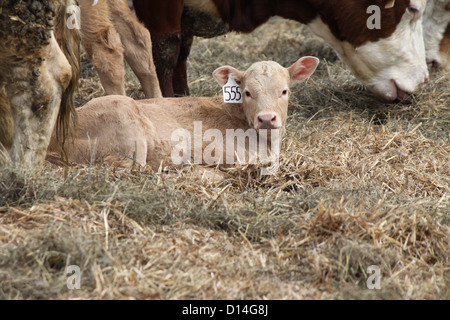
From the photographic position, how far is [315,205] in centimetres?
387

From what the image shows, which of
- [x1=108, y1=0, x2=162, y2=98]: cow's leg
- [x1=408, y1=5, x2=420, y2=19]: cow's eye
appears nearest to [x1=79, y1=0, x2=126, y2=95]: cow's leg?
[x1=108, y1=0, x2=162, y2=98]: cow's leg

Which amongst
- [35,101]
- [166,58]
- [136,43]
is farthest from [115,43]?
[35,101]

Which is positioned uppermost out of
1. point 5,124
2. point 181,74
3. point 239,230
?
Answer: point 181,74

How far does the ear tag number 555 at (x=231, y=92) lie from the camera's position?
489 centimetres

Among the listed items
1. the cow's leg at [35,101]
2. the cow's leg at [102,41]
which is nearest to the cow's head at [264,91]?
the cow's leg at [102,41]

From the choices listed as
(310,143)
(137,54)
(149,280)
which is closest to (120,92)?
(137,54)

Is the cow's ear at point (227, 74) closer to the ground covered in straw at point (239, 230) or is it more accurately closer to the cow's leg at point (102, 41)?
the ground covered in straw at point (239, 230)

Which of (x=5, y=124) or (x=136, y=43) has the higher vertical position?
(x=136, y=43)

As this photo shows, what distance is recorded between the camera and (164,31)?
5.87 m

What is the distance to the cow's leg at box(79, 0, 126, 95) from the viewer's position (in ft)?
17.2

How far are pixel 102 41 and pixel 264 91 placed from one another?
1404mm

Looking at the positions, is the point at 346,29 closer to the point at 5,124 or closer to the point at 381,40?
the point at 381,40

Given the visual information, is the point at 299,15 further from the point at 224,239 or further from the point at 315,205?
the point at 224,239

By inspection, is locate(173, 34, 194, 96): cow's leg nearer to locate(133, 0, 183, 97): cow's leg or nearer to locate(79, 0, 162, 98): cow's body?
locate(133, 0, 183, 97): cow's leg
